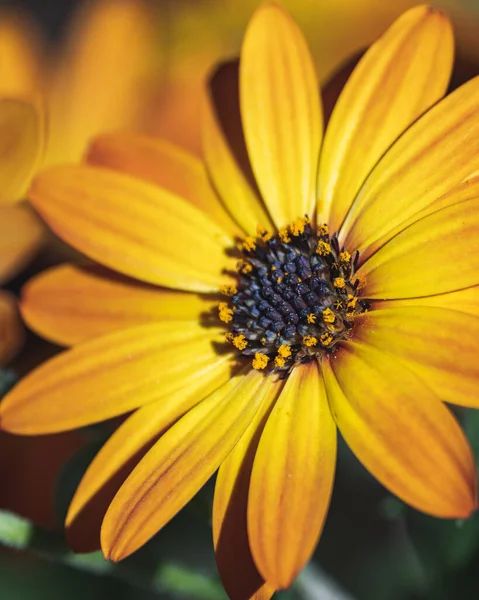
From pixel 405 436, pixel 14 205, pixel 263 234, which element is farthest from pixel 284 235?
pixel 14 205

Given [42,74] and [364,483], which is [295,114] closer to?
[364,483]

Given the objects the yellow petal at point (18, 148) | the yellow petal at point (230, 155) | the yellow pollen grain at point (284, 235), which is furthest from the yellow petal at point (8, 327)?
the yellow pollen grain at point (284, 235)

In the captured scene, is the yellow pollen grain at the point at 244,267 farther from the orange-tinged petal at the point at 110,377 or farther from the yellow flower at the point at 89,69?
the yellow flower at the point at 89,69

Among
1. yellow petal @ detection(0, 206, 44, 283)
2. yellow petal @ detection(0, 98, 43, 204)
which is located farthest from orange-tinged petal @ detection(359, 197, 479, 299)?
yellow petal @ detection(0, 206, 44, 283)

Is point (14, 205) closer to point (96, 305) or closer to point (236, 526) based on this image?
point (96, 305)

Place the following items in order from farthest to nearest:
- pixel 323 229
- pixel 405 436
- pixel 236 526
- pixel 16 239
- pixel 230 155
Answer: pixel 16 239 < pixel 230 155 < pixel 323 229 < pixel 236 526 < pixel 405 436

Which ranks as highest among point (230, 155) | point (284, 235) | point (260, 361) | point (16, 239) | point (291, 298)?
point (230, 155)

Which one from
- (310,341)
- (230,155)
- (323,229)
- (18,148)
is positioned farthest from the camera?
(18,148)
